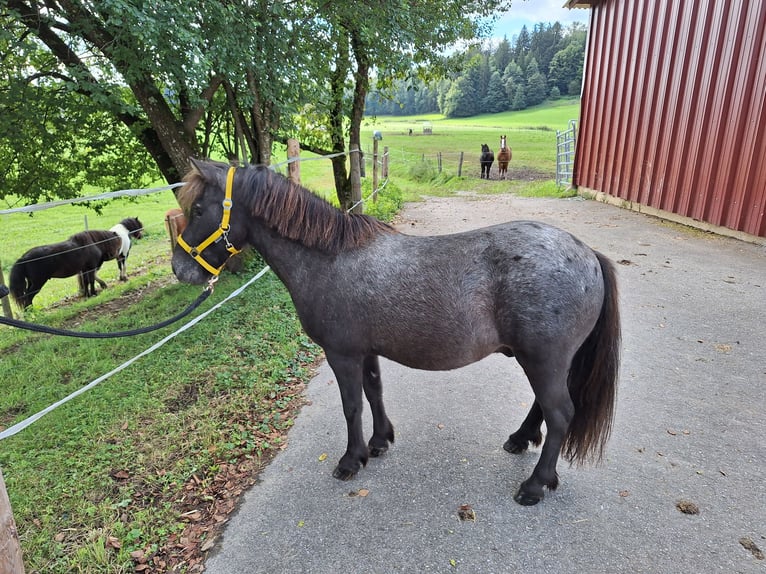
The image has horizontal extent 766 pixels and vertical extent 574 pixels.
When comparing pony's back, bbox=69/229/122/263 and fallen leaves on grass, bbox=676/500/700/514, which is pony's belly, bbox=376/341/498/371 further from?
pony's back, bbox=69/229/122/263

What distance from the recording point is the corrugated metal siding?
6.98 m

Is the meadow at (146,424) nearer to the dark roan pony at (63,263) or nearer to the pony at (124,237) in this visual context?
the dark roan pony at (63,263)

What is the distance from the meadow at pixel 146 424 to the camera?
218cm

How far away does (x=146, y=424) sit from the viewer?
9.94 feet

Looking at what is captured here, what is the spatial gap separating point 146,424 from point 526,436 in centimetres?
264

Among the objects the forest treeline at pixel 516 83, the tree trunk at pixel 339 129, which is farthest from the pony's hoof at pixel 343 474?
the forest treeline at pixel 516 83

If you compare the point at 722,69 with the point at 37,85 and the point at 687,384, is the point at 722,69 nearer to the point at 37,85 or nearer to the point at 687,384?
the point at 687,384

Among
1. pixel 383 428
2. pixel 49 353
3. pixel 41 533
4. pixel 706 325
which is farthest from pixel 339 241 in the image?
pixel 706 325

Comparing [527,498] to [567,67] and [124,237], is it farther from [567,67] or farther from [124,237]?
[567,67]

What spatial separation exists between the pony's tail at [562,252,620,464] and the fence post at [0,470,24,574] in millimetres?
2665

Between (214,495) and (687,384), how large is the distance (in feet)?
11.9

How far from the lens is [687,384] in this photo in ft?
11.4

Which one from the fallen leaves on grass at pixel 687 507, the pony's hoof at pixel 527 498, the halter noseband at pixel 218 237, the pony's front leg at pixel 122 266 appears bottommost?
the pony's front leg at pixel 122 266

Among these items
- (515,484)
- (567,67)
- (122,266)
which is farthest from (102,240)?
(567,67)
